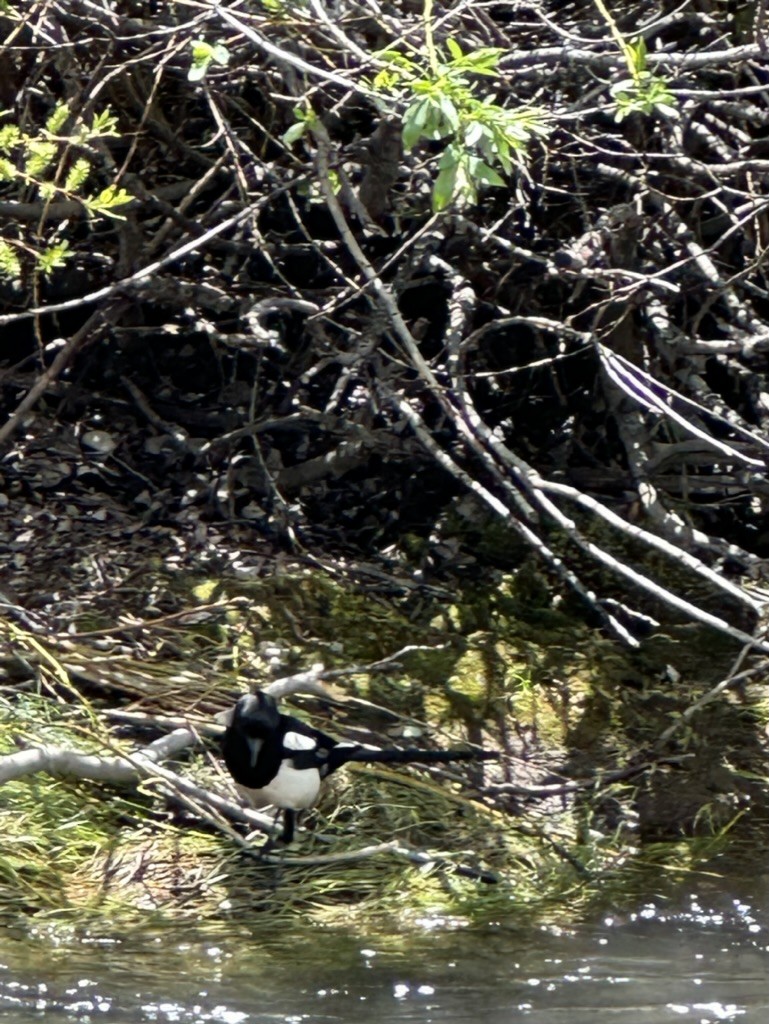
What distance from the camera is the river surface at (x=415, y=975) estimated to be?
354 cm

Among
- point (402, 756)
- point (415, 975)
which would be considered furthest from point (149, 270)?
point (415, 975)

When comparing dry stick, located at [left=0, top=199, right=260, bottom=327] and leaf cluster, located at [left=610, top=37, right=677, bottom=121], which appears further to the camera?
dry stick, located at [left=0, top=199, right=260, bottom=327]

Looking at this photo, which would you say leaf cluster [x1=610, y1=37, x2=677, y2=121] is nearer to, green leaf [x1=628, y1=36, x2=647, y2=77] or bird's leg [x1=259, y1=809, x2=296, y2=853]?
green leaf [x1=628, y1=36, x2=647, y2=77]

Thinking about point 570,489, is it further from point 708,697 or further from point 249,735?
point 249,735

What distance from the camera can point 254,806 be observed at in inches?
169

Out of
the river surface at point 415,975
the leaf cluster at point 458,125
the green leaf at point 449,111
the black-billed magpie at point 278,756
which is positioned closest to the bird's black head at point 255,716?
the black-billed magpie at point 278,756

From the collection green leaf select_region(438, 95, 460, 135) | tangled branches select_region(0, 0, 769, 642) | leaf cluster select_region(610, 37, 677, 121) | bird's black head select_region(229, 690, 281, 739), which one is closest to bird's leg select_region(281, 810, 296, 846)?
bird's black head select_region(229, 690, 281, 739)

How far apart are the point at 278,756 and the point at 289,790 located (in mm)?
103

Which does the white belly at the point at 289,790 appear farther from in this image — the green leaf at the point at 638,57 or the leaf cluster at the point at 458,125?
the green leaf at the point at 638,57

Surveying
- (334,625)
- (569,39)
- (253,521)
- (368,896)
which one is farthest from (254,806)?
(569,39)

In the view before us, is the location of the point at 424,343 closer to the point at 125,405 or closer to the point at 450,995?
the point at 125,405

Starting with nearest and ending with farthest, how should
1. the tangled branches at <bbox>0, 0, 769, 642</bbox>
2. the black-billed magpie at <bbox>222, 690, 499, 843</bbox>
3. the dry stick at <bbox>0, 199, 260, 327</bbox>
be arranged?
the black-billed magpie at <bbox>222, 690, 499, 843</bbox> → the dry stick at <bbox>0, 199, 260, 327</bbox> → the tangled branches at <bbox>0, 0, 769, 642</bbox>

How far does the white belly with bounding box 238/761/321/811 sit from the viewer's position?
412 cm

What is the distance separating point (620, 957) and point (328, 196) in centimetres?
212
